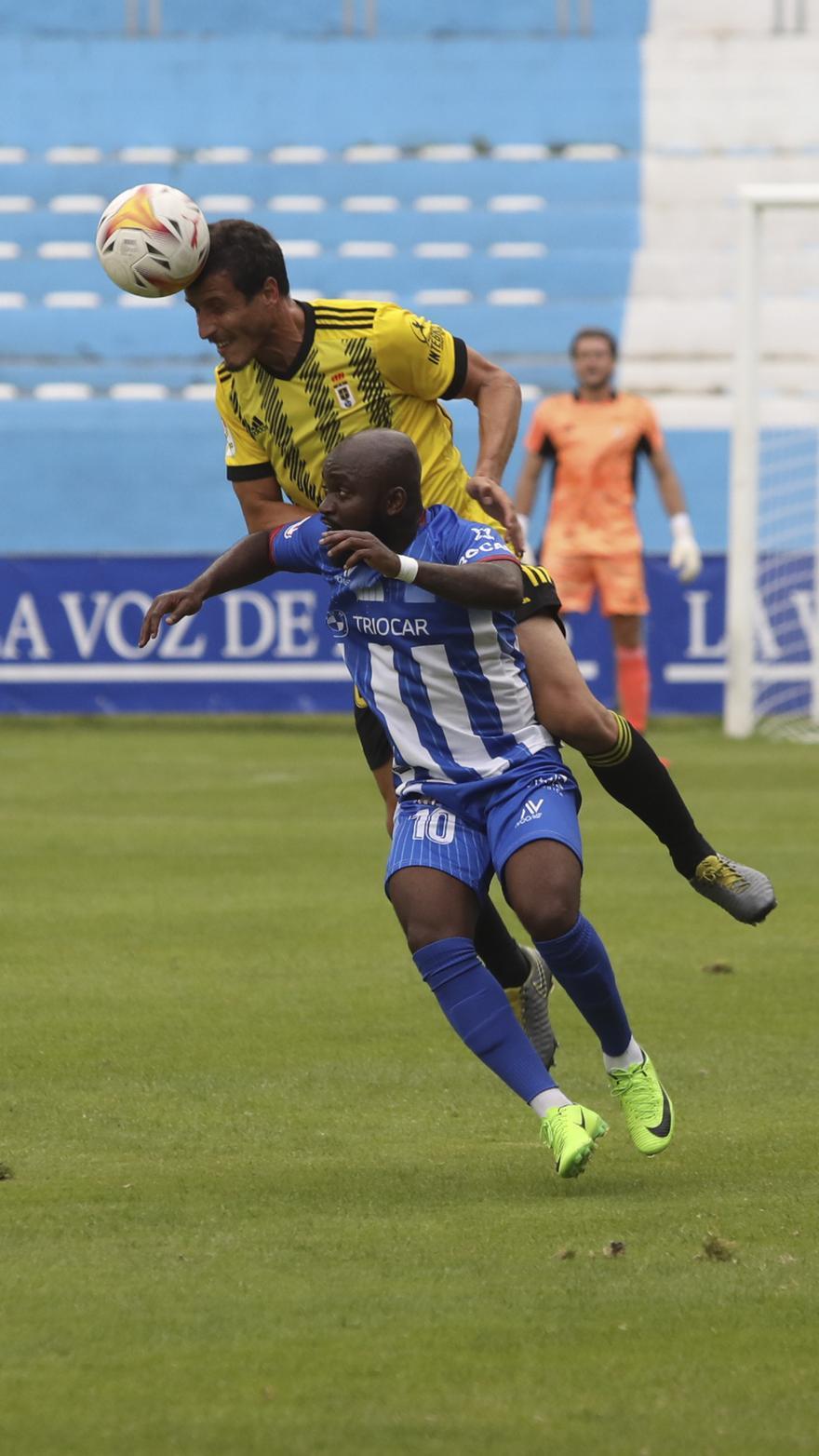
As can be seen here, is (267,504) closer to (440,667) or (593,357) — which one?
(440,667)

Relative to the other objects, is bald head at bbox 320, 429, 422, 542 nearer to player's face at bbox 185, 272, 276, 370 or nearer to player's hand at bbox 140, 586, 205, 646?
player's hand at bbox 140, 586, 205, 646

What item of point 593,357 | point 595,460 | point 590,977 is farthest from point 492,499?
point 595,460

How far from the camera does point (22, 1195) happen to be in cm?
439

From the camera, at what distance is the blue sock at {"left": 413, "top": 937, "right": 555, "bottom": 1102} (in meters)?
4.54

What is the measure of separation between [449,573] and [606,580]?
8684 mm

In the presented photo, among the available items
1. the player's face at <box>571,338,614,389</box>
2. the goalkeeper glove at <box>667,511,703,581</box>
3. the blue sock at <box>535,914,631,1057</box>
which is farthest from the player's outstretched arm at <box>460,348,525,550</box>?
the goalkeeper glove at <box>667,511,703,581</box>

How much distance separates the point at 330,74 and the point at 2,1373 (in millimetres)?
20100

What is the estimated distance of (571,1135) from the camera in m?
4.29

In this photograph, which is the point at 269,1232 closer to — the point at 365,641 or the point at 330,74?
the point at 365,641

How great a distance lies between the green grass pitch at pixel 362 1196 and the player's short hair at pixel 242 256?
1.89 meters

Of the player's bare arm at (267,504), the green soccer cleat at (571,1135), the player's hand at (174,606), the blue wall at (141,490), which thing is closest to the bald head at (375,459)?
the player's hand at (174,606)

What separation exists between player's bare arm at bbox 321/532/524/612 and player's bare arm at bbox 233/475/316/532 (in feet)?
3.67

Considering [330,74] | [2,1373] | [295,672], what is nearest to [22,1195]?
[2,1373]

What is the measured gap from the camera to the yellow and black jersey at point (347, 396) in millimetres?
5316
